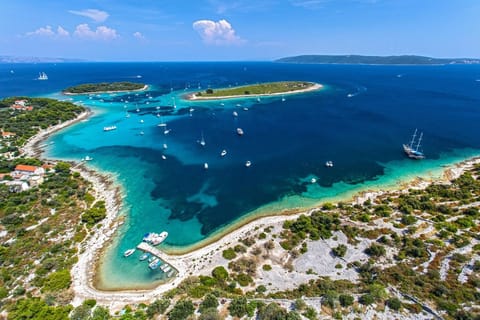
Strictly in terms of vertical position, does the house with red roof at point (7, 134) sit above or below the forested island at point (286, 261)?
above

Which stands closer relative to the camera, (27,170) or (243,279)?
(243,279)

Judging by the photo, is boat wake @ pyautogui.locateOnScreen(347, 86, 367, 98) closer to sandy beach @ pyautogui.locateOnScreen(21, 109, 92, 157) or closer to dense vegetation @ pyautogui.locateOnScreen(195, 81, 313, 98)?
dense vegetation @ pyautogui.locateOnScreen(195, 81, 313, 98)

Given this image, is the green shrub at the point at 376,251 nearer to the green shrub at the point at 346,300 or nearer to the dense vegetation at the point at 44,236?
the green shrub at the point at 346,300

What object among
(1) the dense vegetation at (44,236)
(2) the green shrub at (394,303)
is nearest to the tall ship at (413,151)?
(2) the green shrub at (394,303)

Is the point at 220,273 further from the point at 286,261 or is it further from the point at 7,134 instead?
the point at 7,134

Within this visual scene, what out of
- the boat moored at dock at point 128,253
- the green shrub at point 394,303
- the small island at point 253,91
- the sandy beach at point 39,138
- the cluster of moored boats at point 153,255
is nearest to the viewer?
the green shrub at point 394,303

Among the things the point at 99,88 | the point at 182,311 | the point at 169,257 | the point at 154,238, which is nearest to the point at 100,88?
the point at 99,88

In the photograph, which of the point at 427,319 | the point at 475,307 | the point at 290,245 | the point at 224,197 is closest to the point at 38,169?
the point at 224,197

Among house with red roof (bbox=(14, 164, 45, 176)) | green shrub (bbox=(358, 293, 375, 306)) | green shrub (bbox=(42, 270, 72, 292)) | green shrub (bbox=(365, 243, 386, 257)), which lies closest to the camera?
green shrub (bbox=(358, 293, 375, 306))

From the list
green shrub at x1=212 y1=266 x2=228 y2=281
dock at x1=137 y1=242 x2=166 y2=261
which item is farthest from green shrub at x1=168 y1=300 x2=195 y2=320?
dock at x1=137 y1=242 x2=166 y2=261
